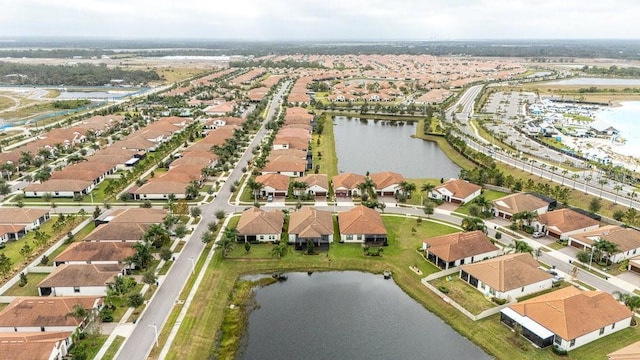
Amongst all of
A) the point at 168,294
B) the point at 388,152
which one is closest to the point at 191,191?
the point at 168,294

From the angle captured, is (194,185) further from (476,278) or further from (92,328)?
(476,278)

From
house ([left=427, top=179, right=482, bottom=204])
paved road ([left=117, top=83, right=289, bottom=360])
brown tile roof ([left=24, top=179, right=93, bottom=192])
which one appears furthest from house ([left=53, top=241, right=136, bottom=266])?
house ([left=427, top=179, right=482, bottom=204])

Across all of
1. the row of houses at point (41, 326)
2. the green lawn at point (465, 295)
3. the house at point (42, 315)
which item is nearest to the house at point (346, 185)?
the green lawn at point (465, 295)

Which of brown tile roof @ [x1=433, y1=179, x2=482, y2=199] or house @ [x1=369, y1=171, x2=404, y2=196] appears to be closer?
brown tile roof @ [x1=433, y1=179, x2=482, y2=199]

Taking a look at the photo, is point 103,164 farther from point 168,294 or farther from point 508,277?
point 508,277

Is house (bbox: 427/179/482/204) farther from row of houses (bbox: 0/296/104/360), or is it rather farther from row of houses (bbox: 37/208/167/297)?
row of houses (bbox: 0/296/104/360)

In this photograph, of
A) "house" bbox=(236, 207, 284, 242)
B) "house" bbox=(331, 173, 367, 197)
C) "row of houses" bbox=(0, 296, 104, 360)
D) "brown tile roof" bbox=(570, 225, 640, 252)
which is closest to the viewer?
"row of houses" bbox=(0, 296, 104, 360)

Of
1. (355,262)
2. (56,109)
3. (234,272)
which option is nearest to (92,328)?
(234,272)

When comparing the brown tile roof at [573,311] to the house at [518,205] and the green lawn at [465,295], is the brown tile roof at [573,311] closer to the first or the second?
the green lawn at [465,295]
